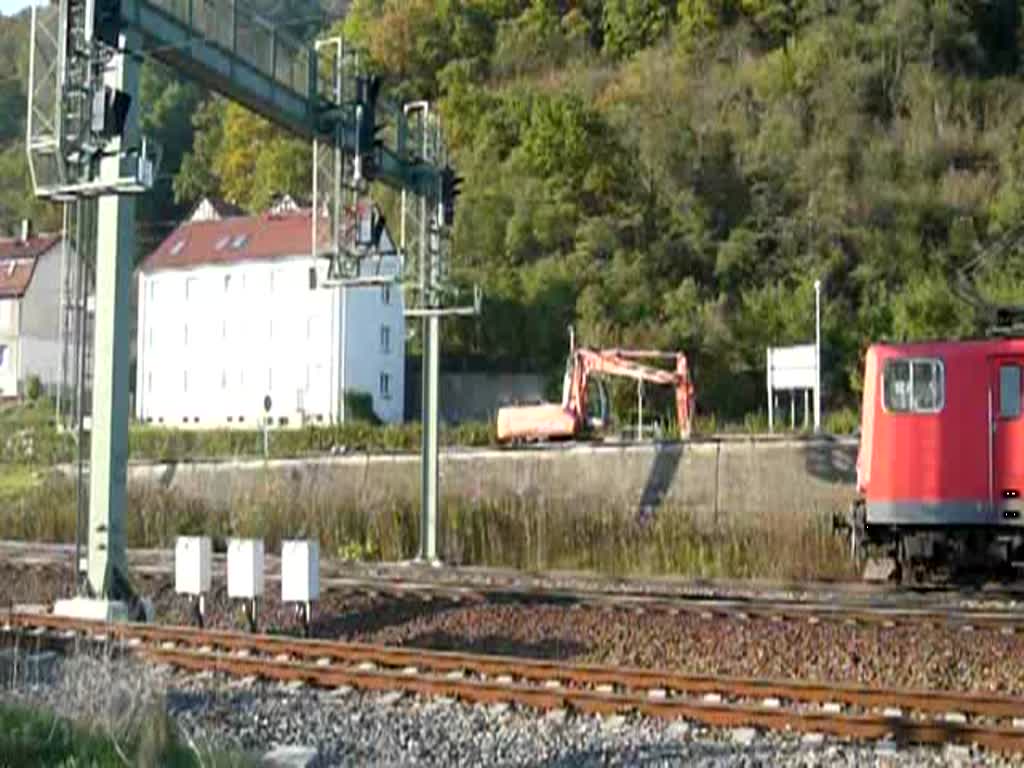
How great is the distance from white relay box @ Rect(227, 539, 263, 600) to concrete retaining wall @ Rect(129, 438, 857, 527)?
1124cm

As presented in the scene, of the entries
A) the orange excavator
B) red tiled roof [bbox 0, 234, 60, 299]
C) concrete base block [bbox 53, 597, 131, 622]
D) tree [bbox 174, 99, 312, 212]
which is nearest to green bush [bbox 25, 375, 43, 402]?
red tiled roof [bbox 0, 234, 60, 299]

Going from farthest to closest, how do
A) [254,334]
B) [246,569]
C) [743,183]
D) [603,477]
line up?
[254,334], [743,183], [603,477], [246,569]

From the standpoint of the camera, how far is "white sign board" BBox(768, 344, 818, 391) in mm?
35500

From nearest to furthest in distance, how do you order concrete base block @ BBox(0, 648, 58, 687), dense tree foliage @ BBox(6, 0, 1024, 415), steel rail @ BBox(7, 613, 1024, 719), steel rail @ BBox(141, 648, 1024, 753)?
steel rail @ BBox(141, 648, 1024, 753) → steel rail @ BBox(7, 613, 1024, 719) → concrete base block @ BBox(0, 648, 58, 687) → dense tree foliage @ BBox(6, 0, 1024, 415)

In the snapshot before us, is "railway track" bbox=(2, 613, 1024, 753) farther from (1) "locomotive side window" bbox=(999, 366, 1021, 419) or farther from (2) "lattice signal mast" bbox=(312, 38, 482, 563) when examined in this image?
(2) "lattice signal mast" bbox=(312, 38, 482, 563)

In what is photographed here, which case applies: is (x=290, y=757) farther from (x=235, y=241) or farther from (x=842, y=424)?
(x=235, y=241)

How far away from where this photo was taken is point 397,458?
113ft

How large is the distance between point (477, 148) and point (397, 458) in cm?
3801

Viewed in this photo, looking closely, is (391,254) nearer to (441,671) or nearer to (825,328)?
(441,671)

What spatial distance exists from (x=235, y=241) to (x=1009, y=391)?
5276cm

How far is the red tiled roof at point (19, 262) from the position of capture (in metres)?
67.4

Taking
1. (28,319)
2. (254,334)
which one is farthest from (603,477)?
(28,319)

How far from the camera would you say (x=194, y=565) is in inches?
607

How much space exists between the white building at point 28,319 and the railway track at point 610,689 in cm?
5571
